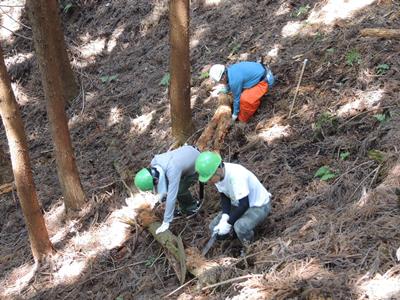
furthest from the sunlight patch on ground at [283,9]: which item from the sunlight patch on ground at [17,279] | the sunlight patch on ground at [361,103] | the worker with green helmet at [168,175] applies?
the sunlight patch on ground at [17,279]

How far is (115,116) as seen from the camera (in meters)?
9.66

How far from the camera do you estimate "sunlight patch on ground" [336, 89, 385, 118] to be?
6.19 meters

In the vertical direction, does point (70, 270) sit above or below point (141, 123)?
below

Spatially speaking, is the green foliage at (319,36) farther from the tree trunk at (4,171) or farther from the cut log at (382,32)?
the tree trunk at (4,171)

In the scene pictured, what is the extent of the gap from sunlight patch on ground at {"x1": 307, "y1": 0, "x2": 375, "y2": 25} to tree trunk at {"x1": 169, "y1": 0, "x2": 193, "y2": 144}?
2973 millimetres

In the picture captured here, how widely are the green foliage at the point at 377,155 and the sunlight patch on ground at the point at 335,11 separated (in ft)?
12.2

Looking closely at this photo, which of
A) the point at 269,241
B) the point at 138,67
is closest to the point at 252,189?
the point at 269,241

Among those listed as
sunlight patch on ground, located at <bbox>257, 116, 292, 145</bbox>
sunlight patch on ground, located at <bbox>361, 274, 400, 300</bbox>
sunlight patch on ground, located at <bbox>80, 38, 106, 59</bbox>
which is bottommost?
sunlight patch on ground, located at <bbox>257, 116, 292, 145</bbox>

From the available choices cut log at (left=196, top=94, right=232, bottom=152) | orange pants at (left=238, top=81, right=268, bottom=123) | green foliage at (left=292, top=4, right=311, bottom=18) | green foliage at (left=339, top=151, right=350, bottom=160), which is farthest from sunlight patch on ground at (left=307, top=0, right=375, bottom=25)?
green foliage at (left=339, top=151, right=350, bottom=160)

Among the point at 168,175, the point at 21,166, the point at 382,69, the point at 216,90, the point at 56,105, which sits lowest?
the point at 216,90

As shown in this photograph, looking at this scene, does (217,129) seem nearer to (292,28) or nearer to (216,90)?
(216,90)

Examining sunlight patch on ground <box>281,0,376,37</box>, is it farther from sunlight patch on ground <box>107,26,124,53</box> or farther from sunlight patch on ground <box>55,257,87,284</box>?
sunlight patch on ground <box>55,257,87,284</box>

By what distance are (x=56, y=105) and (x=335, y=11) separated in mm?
5187

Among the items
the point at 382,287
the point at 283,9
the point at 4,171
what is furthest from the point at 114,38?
the point at 382,287
